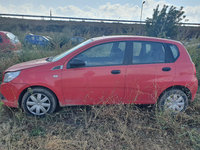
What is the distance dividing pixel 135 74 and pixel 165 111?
926 millimetres

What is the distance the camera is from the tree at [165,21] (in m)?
10.2

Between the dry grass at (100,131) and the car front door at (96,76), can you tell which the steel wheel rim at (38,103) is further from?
the car front door at (96,76)

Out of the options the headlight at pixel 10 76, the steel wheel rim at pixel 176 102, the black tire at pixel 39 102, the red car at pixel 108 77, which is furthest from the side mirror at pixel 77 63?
the steel wheel rim at pixel 176 102

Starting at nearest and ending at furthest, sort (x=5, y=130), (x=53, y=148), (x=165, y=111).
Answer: (x=53, y=148)
(x=5, y=130)
(x=165, y=111)

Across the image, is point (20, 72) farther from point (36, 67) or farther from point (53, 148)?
point (53, 148)

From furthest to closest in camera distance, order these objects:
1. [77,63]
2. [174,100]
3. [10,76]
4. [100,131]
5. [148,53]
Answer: [174,100], [148,53], [10,76], [77,63], [100,131]

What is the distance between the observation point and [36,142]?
240 centimetres

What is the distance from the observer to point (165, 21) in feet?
34.6

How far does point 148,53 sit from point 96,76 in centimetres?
122

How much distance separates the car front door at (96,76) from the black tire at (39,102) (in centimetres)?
30

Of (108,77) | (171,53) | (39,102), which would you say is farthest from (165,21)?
(39,102)

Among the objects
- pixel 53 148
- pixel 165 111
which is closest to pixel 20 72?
pixel 53 148

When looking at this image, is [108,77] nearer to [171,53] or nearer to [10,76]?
[171,53]

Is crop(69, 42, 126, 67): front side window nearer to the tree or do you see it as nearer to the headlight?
the headlight
